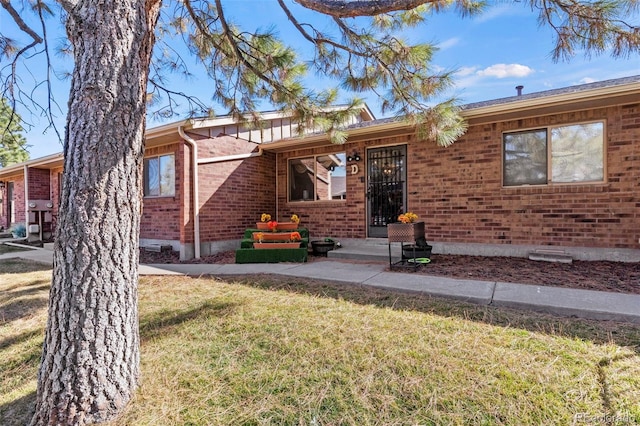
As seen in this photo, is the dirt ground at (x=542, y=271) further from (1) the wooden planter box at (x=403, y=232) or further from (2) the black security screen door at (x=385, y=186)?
(2) the black security screen door at (x=385, y=186)

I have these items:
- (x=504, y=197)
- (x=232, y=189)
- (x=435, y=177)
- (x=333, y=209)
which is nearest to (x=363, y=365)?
(x=504, y=197)

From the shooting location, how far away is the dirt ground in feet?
13.3

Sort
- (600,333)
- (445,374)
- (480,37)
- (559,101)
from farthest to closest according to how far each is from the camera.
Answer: (480,37) → (559,101) → (600,333) → (445,374)

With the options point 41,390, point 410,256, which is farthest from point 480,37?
point 41,390

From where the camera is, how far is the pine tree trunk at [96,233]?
176 centimetres

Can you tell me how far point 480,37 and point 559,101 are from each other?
5.74 feet

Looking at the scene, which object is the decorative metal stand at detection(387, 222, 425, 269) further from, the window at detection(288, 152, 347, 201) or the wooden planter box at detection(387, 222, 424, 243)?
the window at detection(288, 152, 347, 201)

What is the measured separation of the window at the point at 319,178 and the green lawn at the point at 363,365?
5016mm

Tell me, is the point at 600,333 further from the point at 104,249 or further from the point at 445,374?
the point at 104,249

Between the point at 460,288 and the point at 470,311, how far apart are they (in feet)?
2.68

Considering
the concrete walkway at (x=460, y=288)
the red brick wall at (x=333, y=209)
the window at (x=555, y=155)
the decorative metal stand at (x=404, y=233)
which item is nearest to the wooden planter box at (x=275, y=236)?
the concrete walkway at (x=460, y=288)

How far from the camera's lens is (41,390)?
178 centimetres

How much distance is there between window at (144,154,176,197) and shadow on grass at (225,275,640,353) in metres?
4.62

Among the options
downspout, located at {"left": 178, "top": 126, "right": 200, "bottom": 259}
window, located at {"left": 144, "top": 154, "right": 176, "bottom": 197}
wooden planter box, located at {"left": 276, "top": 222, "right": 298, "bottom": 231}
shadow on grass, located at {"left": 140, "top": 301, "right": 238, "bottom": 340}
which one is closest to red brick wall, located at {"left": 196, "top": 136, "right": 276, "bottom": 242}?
downspout, located at {"left": 178, "top": 126, "right": 200, "bottom": 259}
